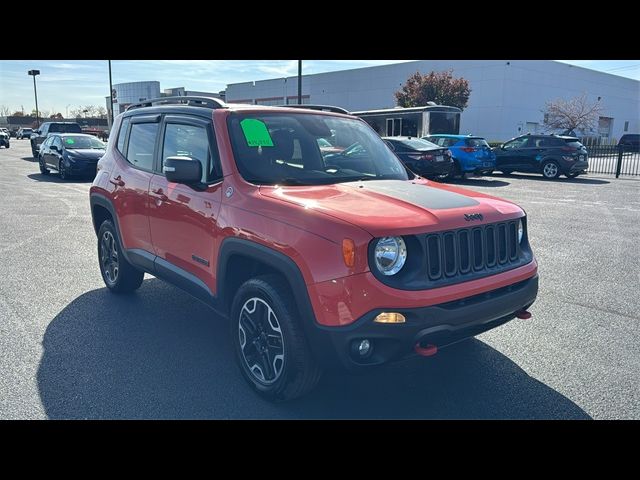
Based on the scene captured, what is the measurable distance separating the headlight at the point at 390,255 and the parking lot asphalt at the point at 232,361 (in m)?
0.85

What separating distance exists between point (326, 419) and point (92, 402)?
5.13 ft

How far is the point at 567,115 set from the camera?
48.2m

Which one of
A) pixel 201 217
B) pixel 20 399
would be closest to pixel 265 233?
pixel 201 217

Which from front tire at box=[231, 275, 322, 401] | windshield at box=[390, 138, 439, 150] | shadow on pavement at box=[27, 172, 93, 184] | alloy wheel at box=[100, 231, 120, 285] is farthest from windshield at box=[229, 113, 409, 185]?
shadow on pavement at box=[27, 172, 93, 184]

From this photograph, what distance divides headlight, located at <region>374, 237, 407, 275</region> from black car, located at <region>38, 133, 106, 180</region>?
1629 centimetres

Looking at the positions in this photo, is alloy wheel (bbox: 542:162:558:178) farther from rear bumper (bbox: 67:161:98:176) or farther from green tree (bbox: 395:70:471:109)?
green tree (bbox: 395:70:471:109)

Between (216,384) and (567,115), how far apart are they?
51.7 m

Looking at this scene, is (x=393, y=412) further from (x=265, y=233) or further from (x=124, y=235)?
(x=124, y=235)

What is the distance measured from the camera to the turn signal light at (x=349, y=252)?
296cm

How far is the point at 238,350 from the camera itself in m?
3.75

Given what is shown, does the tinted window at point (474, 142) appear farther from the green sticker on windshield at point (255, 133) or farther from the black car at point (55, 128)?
the black car at point (55, 128)

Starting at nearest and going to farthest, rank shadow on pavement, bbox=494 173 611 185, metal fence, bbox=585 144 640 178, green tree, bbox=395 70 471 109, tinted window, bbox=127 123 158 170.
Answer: tinted window, bbox=127 123 158 170 < shadow on pavement, bbox=494 173 611 185 < metal fence, bbox=585 144 640 178 < green tree, bbox=395 70 471 109

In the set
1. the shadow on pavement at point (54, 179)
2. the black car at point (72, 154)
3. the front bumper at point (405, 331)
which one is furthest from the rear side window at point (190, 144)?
the shadow on pavement at point (54, 179)

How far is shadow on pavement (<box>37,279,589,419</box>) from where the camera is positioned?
3.43 m
